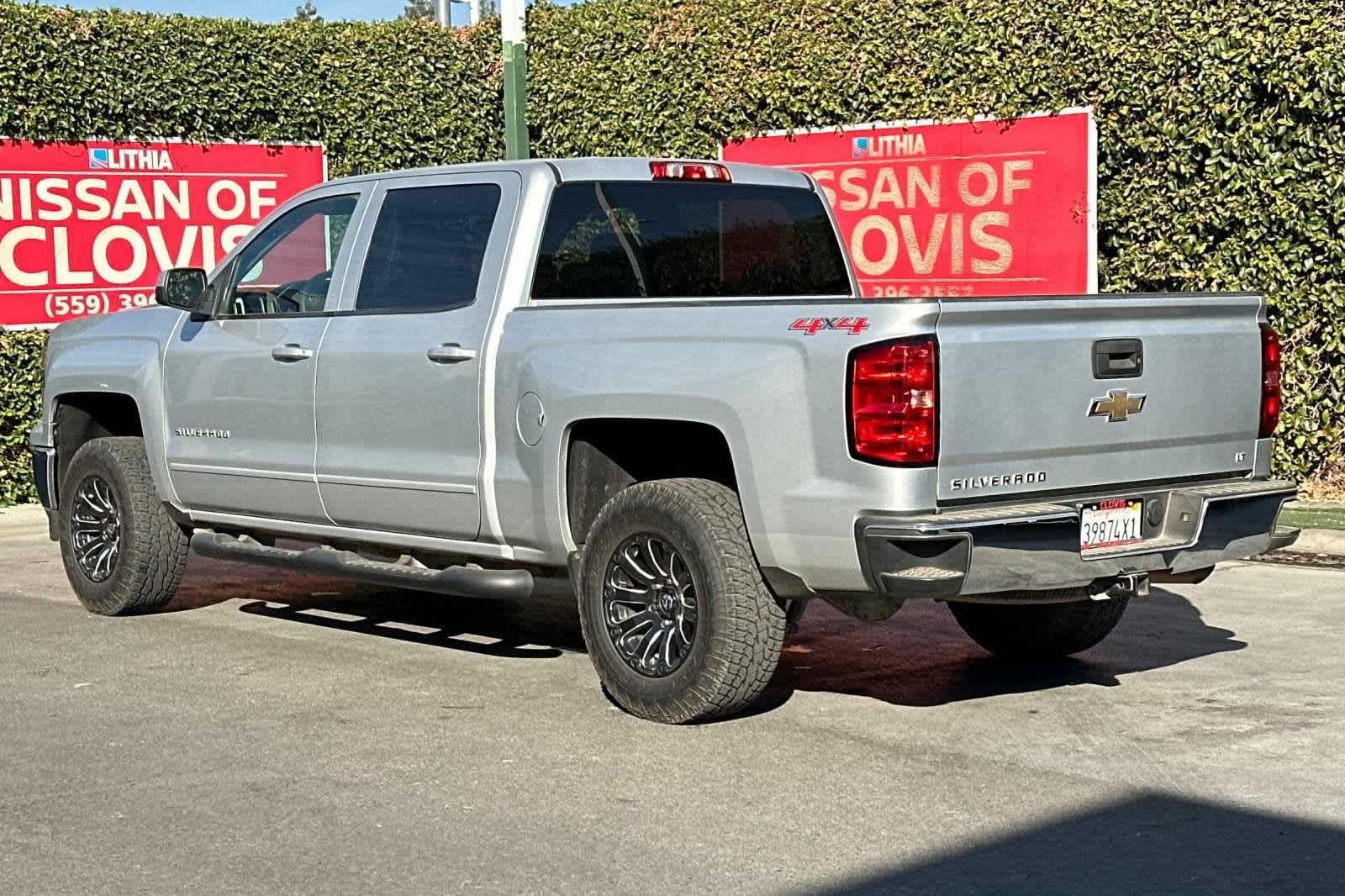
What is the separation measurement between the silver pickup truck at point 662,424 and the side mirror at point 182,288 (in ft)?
0.06

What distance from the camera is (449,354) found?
7730 millimetres

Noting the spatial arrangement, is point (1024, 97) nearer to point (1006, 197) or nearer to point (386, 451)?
point (1006, 197)

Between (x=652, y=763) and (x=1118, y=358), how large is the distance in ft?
6.72

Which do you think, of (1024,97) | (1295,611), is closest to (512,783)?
(1295,611)

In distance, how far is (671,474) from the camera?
7.56 meters

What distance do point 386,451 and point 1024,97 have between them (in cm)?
646

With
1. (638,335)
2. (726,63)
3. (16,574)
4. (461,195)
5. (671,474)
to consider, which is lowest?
(16,574)

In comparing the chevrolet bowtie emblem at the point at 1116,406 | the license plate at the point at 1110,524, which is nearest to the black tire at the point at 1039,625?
the license plate at the point at 1110,524

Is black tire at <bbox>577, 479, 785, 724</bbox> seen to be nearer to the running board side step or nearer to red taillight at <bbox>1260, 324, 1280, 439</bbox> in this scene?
the running board side step

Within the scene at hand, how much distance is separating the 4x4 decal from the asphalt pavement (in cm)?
138

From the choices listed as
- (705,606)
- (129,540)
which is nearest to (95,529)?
(129,540)

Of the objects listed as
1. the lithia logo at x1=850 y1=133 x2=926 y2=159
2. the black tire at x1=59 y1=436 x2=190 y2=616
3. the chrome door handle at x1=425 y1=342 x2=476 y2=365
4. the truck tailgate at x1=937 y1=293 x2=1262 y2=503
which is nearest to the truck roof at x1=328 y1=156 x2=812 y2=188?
the chrome door handle at x1=425 y1=342 x2=476 y2=365

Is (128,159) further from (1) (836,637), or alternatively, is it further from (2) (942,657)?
(2) (942,657)

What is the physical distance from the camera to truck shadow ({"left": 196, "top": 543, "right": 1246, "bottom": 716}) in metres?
7.79
